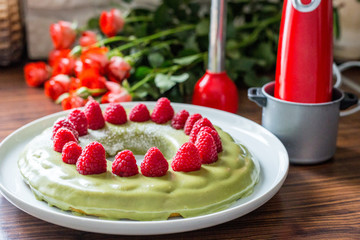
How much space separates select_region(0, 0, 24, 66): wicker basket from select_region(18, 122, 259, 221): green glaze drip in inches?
28.2

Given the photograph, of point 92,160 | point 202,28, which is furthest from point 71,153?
point 202,28

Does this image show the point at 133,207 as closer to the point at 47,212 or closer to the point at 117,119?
the point at 47,212

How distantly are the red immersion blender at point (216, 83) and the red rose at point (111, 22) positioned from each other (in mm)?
361

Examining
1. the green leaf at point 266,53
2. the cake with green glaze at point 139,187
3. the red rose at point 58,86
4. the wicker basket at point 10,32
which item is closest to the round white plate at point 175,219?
the cake with green glaze at point 139,187

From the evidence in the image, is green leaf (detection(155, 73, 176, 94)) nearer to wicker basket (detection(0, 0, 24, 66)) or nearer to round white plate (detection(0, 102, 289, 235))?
round white plate (detection(0, 102, 289, 235))

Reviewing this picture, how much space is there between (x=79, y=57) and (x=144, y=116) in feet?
1.37

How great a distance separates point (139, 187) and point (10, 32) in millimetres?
954

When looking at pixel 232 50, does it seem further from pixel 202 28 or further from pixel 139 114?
pixel 139 114

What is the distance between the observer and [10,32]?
142 centimetres

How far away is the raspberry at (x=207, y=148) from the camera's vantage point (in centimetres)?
73

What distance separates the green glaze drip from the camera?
64cm

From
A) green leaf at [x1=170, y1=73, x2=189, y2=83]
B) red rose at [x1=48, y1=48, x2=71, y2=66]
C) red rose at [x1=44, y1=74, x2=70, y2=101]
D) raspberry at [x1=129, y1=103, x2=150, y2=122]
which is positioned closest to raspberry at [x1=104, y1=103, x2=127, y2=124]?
raspberry at [x1=129, y1=103, x2=150, y2=122]

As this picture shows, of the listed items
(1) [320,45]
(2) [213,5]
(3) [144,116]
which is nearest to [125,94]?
(3) [144,116]

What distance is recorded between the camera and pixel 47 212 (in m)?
0.61
